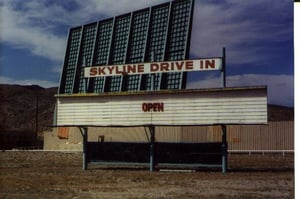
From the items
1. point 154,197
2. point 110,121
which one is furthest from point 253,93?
point 154,197

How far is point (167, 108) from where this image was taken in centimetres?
1864

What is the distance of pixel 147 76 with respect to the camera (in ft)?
73.6

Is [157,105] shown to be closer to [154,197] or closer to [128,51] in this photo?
[128,51]

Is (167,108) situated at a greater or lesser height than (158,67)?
lesser

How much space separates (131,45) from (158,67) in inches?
163

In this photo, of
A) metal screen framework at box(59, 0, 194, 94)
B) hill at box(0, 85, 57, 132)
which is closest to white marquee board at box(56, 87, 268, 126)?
metal screen framework at box(59, 0, 194, 94)

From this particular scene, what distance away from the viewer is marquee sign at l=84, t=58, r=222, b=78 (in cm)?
1769

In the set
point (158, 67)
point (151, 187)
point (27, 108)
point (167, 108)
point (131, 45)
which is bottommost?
point (151, 187)

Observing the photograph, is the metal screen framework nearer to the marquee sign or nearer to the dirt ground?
the marquee sign

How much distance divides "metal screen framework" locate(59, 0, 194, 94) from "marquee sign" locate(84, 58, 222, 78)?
3.37ft

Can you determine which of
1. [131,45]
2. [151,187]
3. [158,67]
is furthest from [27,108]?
[151,187]

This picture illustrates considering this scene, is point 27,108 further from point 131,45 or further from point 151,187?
point 151,187

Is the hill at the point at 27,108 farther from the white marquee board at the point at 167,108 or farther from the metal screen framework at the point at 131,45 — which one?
the white marquee board at the point at 167,108

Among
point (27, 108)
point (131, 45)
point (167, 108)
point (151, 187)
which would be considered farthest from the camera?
point (27, 108)
